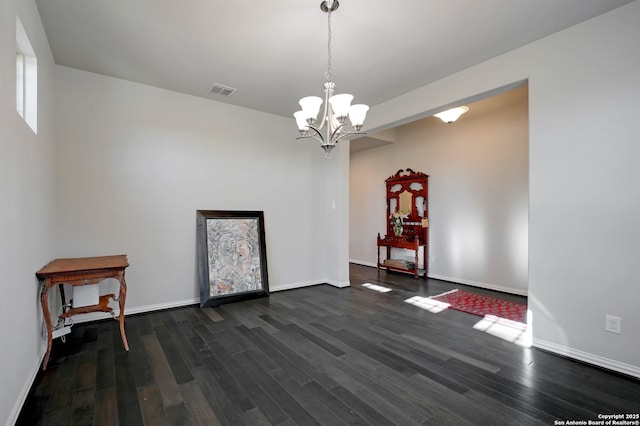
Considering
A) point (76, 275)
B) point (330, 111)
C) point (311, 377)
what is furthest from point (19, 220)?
point (330, 111)

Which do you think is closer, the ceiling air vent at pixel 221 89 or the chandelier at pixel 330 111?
the chandelier at pixel 330 111

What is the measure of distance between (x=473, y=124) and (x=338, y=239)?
2946 mm

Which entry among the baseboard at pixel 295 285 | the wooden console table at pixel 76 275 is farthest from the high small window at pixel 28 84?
the baseboard at pixel 295 285

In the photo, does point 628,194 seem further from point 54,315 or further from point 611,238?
point 54,315

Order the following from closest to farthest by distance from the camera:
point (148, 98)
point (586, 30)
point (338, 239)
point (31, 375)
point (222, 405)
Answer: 1. point (222, 405)
2. point (31, 375)
3. point (586, 30)
4. point (148, 98)
5. point (338, 239)

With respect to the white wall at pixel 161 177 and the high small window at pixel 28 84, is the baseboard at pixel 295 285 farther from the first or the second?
the high small window at pixel 28 84

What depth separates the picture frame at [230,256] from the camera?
3953 mm

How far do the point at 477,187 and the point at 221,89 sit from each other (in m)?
4.16

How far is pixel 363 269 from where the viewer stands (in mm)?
6395

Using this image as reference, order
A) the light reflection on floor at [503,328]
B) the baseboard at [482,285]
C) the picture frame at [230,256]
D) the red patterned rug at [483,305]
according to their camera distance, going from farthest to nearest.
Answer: the baseboard at [482,285], the picture frame at [230,256], the red patterned rug at [483,305], the light reflection on floor at [503,328]

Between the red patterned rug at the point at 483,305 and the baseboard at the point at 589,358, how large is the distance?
0.71 meters

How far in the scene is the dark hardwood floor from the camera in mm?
1784

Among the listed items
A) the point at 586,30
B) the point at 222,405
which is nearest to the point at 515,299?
the point at 586,30

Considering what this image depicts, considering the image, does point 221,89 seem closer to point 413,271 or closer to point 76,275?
point 76,275
